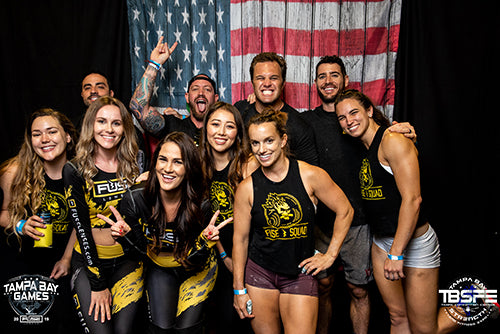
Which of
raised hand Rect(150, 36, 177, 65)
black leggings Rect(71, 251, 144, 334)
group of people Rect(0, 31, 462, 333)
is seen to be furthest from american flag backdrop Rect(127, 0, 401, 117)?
black leggings Rect(71, 251, 144, 334)

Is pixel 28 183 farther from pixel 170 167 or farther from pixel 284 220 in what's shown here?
pixel 284 220

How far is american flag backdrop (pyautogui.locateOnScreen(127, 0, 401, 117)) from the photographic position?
3.72 meters

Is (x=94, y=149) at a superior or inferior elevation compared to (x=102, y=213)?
superior

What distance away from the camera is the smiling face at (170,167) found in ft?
7.88

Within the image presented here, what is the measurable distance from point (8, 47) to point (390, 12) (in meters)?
4.06

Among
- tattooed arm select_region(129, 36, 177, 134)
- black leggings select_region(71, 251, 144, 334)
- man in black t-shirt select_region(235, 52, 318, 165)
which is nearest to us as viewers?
black leggings select_region(71, 251, 144, 334)

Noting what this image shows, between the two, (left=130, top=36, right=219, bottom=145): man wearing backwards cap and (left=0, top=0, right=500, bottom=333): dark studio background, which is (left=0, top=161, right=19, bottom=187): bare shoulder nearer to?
(left=130, top=36, right=219, bottom=145): man wearing backwards cap

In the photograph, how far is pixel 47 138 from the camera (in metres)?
2.65

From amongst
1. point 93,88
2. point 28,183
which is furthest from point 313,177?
point 93,88

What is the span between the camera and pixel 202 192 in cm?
256

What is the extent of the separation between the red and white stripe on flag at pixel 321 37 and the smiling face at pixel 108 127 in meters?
1.60

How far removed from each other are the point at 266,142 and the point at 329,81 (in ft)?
3.88

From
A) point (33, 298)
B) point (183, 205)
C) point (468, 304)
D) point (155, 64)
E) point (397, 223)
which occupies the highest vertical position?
point (155, 64)

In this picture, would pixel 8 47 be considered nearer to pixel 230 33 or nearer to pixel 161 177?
pixel 230 33
